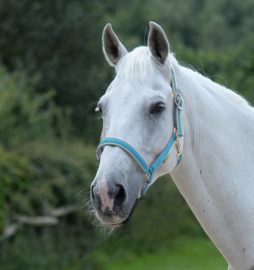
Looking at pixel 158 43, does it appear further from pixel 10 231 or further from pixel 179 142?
pixel 10 231

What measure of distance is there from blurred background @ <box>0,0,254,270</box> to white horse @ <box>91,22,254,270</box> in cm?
43

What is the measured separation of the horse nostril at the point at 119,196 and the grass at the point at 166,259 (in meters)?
5.46

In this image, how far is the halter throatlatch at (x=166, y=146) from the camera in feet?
6.84

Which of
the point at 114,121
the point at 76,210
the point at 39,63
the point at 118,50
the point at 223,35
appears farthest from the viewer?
the point at 223,35

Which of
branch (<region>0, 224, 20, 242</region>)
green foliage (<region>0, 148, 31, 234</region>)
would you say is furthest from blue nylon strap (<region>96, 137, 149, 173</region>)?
branch (<region>0, 224, 20, 242</region>)

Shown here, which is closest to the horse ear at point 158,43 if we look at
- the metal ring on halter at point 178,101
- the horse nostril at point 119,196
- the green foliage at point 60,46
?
the metal ring on halter at point 178,101

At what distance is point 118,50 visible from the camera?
254cm

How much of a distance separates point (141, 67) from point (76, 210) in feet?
17.0

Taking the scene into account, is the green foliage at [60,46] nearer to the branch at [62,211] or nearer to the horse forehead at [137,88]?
the branch at [62,211]

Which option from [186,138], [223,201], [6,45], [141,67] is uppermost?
[141,67]

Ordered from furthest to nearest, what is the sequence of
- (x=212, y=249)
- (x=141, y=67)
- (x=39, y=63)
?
(x=39, y=63) → (x=212, y=249) → (x=141, y=67)

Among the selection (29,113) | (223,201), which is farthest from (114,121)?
(29,113)

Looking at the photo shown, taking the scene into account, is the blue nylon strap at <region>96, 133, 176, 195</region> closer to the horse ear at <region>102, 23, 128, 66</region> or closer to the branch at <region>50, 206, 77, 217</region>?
the horse ear at <region>102, 23, 128, 66</region>

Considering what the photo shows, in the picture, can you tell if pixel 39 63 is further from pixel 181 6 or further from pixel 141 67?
pixel 181 6
